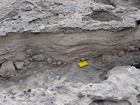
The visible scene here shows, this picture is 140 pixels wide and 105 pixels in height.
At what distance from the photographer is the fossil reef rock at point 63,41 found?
105 inches

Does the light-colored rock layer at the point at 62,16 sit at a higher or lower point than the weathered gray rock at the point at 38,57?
higher

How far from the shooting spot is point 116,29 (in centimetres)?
277

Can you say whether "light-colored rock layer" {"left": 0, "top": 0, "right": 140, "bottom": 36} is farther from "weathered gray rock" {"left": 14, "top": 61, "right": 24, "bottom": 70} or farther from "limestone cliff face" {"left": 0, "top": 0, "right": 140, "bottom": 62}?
"weathered gray rock" {"left": 14, "top": 61, "right": 24, "bottom": 70}

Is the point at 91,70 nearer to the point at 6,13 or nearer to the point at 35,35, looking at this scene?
the point at 35,35

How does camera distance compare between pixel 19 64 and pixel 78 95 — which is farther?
pixel 19 64

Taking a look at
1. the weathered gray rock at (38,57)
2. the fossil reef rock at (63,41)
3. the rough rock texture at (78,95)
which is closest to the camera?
the rough rock texture at (78,95)

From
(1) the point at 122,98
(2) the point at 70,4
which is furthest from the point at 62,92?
(2) the point at 70,4

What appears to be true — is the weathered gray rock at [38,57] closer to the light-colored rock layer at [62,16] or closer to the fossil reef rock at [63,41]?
the fossil reef rock at [63,41]

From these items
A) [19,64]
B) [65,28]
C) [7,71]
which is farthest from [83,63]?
[7,71]

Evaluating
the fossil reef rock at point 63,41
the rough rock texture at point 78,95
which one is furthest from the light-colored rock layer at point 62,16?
the rough rock texture at point 78,95

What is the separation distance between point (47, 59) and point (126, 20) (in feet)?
3.76

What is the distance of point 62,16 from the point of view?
2.77 m

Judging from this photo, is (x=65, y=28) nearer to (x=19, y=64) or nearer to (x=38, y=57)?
(x=38, y=57)

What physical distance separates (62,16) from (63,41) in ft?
1.05
